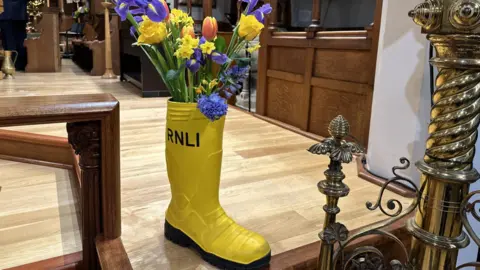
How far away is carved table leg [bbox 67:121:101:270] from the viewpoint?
3.46ft

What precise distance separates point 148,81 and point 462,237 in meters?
3.31

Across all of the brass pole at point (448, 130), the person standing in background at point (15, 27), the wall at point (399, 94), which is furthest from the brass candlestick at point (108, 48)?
the brass pole at point (448, 130)

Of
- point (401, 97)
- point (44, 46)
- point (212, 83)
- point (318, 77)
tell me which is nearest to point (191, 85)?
point (212, 83)

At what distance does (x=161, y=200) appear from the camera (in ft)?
4.66

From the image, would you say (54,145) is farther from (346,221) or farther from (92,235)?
(346,221)

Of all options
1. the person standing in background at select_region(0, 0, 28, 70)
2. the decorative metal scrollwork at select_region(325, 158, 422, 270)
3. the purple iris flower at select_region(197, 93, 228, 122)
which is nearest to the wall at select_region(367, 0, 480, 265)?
the decorative metal scrollwork at select_region(325, 158, 422, 270)

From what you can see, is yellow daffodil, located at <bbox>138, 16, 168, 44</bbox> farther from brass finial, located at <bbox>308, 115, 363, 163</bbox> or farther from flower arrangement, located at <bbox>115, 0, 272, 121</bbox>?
brass finial, located at <bbox>308, 115, 363, 163</bbox>

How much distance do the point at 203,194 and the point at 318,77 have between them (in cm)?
148

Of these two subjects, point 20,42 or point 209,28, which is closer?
point 209,28

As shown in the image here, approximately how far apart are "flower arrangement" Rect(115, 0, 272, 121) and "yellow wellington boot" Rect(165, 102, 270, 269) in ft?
0.18

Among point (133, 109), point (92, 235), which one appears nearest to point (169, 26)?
point (92, 235)

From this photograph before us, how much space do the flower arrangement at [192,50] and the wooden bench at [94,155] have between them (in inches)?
8.2

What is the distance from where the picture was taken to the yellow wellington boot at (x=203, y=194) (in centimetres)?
97

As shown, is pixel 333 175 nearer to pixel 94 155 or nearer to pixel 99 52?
pixel 94 155
